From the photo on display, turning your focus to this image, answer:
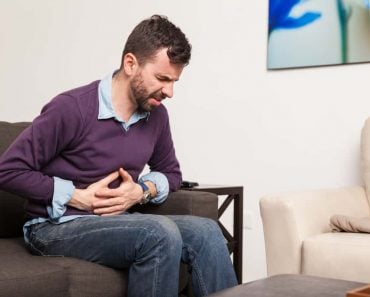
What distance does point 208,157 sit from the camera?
3.00m

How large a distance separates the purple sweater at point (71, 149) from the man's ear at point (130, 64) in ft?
0.36

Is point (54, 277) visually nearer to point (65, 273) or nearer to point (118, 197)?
point (65, 273)

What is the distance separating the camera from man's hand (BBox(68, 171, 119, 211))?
5.14ft

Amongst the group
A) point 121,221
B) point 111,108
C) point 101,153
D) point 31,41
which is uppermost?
point 31,41

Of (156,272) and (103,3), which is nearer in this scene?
(156,272)

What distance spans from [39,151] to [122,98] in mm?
306

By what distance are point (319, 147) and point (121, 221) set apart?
142 cm

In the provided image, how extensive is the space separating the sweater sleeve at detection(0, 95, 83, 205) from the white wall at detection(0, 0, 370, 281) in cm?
142

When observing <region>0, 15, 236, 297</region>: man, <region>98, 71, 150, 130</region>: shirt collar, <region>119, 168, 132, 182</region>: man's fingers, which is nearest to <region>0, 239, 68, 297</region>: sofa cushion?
<region>0, 15, 236, 297</region>: man

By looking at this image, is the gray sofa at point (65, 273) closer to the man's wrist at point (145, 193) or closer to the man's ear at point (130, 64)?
the man's wrist at point (145, 193)

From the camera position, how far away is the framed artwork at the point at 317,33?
8.31 feet

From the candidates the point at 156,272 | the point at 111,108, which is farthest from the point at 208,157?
the point at 156,272

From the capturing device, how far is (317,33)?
2645 mm

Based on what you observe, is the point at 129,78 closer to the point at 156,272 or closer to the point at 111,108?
the point at 111,108
